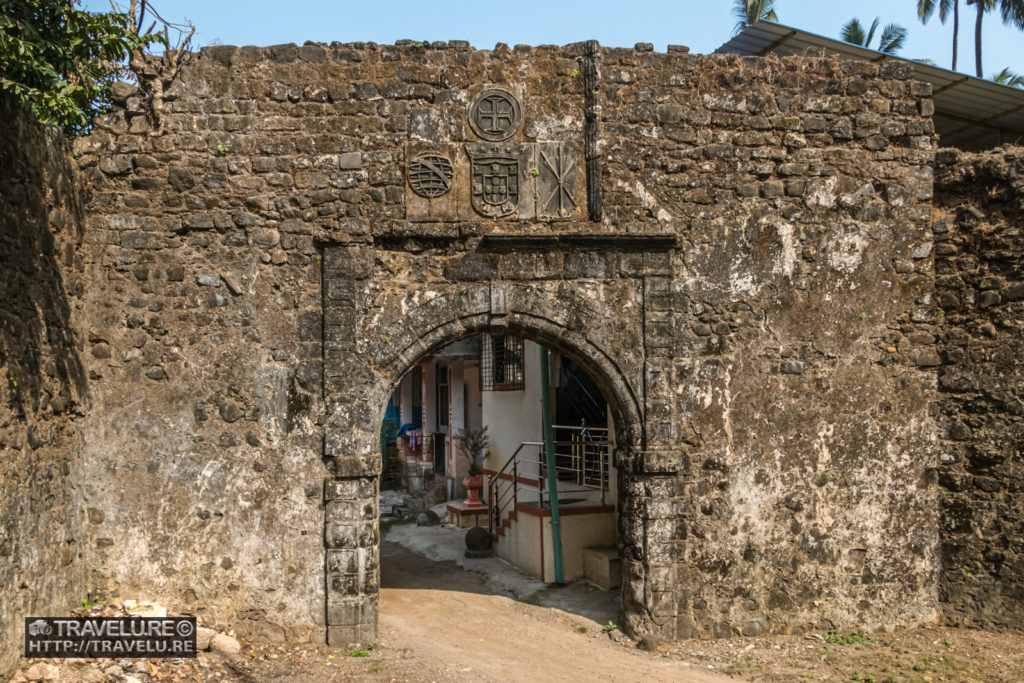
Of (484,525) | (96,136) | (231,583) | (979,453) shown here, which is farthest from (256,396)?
(484,525)

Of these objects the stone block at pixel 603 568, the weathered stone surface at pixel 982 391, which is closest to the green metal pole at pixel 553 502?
the stone block at pixel 603 568

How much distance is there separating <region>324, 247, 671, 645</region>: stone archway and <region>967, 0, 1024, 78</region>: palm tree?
18.3 m

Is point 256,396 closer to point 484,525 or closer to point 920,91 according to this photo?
point 920,91

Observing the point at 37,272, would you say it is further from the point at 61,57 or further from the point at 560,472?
the point at 560,472

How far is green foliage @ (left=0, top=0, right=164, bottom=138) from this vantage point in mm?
4852

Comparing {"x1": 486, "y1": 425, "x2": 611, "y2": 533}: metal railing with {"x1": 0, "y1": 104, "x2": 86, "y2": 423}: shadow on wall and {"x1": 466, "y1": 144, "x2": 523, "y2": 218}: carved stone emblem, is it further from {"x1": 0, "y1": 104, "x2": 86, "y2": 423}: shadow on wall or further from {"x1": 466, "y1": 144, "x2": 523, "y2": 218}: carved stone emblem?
{"x1": 0, "y1": 104, "x2": 86, "y2": 423}: shadow on wall

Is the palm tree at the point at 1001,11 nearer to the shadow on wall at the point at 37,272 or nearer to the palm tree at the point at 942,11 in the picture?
the palm tree at the point at 942,11

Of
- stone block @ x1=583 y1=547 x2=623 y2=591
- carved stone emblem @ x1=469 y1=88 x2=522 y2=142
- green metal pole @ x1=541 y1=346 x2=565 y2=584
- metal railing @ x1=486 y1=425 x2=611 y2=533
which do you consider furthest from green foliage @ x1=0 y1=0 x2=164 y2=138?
stone block @ x1=583 y1=547 x2=623 y2=591

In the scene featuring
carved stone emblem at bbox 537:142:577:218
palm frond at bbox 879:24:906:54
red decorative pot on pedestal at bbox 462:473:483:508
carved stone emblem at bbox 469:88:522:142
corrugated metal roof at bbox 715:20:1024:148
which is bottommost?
red decorative pot on pedestal at bbox 462:473:483:508

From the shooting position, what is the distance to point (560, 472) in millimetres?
11414

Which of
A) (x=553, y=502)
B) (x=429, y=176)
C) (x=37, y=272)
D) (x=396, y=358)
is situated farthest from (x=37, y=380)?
(x=553, y=502)

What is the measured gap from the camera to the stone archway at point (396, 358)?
240 inches

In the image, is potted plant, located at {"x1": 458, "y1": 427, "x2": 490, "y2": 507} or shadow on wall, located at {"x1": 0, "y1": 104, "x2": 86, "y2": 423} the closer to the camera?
shadow on wall, located at {"x1": 0, "y1": 104, "x2": 86, "y2": 423}

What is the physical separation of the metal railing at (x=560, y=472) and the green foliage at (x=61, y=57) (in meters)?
5.74
